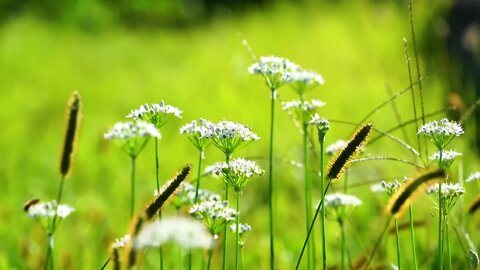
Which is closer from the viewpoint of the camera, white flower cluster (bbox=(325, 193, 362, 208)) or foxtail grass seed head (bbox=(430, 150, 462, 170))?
foxtail grass seed head (bbox=(430, 150, 462, 170))

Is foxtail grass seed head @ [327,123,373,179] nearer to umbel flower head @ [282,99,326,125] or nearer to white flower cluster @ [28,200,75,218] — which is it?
umbel flower head @ [282,99,326,125]

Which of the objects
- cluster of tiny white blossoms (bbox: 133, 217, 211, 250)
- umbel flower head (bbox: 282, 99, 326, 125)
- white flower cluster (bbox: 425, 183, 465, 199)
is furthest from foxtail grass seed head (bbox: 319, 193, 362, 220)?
cluster of tiny white blossoms (bbox: 133, 217, 211, 250)

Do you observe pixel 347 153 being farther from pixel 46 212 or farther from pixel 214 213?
pixel 46 212

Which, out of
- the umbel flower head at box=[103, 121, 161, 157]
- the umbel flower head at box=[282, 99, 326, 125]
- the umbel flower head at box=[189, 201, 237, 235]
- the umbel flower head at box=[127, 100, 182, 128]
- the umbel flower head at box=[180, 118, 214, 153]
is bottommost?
the umbel flower head at box=[189, 201, 237, 235]

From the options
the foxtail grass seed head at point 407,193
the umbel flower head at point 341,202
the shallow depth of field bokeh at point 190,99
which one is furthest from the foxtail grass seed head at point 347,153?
the umbel flower head at point 341,202

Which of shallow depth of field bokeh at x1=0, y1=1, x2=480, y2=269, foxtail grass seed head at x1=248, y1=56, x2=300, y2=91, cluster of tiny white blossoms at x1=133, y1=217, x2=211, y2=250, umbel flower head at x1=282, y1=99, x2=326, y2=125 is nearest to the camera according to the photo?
cluster of tiny white blossoms at x1=133, y1=217, x2=211, y2=250

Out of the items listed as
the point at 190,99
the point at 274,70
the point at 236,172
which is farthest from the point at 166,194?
the point at 190,99
